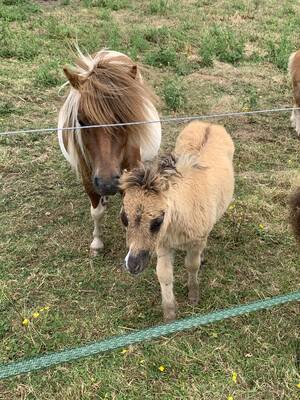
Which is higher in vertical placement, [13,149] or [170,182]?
[170,182]

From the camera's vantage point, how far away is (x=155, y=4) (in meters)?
10.2

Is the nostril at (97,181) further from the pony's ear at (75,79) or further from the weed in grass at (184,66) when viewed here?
the weed in grass at (184,66)

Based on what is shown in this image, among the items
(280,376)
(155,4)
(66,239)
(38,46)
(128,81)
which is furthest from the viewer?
(155,4)

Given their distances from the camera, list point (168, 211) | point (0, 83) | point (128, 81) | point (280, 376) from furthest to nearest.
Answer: point (0, 83) < point (128, 81) < point (280, 376) < point (168, 211)

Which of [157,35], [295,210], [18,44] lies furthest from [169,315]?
[157,35]

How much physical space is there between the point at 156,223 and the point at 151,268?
1.35 metres

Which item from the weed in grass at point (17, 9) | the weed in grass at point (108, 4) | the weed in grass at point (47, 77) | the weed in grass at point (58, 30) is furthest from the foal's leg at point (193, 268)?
the weed in grass at point (108, 4)

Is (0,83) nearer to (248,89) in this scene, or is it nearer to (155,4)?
(248,89)

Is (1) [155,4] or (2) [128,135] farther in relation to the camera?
(1) [155,4]

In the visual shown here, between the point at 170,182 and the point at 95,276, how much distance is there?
1378mm

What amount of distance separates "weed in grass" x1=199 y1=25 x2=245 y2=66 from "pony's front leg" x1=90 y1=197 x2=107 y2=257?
15.2ft

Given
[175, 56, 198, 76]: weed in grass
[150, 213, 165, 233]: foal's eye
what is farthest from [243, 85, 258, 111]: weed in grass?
[150, 213, 165, 233]: foal's eye

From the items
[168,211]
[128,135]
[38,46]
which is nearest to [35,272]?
[128,135]

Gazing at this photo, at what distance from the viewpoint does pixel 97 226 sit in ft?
13.4
